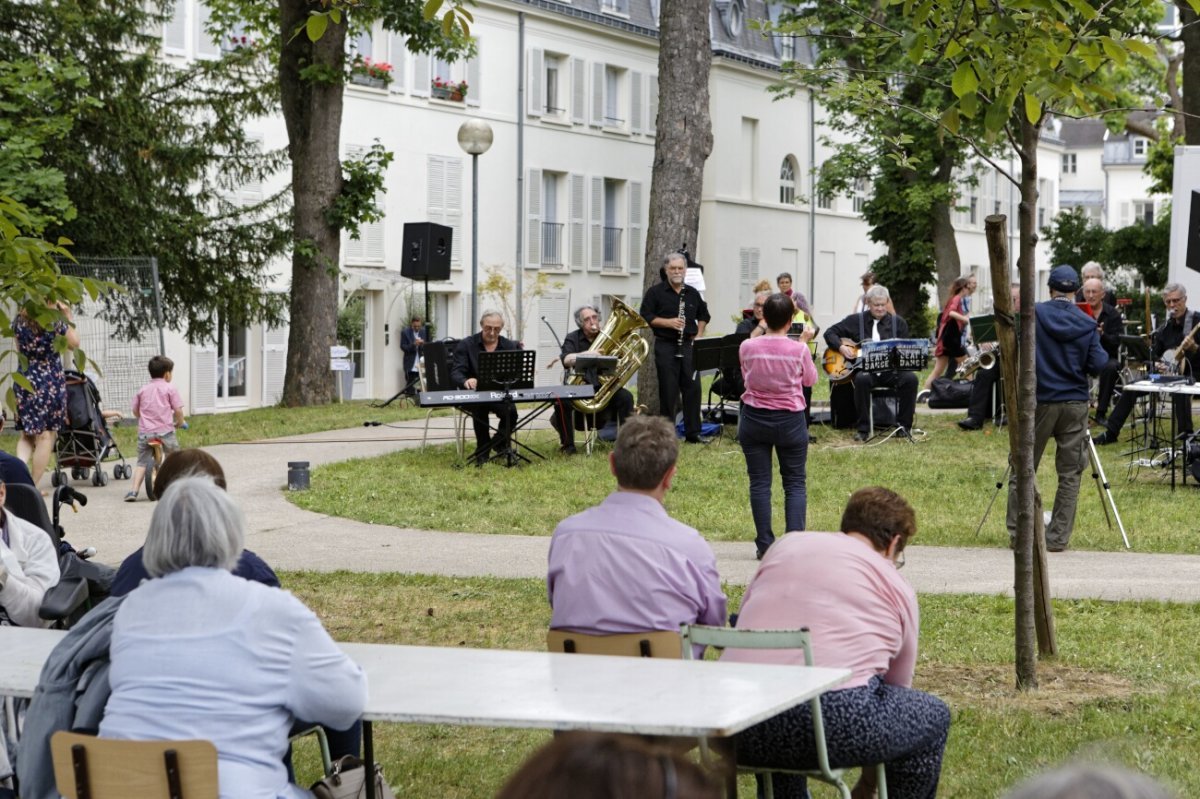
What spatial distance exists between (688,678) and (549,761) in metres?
2.70

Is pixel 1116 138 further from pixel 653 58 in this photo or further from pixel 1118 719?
pixel 1118 719

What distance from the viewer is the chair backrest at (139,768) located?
399 centimetres

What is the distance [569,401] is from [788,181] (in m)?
35.8

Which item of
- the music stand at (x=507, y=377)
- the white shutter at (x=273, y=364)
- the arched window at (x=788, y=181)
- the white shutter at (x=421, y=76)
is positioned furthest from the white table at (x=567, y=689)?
the arched window at (x=788, y=181)

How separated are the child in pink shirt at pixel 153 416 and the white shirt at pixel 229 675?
10.7 meters

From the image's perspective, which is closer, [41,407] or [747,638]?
[747,638]

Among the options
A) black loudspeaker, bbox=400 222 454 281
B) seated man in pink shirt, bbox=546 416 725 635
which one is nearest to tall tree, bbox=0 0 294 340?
black loudspeaker, bbox=400 222 454 281

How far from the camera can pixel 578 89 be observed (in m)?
44.2

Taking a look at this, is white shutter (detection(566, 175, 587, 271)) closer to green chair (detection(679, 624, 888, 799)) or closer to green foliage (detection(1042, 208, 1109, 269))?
green foliage (detection(1042, 208, 1109, 269))

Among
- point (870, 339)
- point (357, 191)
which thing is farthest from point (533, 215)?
point (870, 339)

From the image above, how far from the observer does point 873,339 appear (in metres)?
19.1

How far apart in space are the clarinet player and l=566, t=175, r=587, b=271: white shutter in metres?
26.3

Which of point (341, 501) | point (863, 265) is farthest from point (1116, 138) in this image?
point (341, 501)

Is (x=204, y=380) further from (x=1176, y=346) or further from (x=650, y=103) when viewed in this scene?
(x=1176, y=346)
